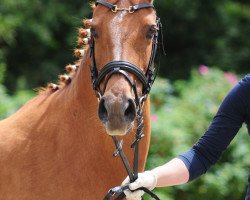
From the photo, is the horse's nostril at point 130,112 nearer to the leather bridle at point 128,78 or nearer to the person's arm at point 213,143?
the leather bridle at point 128,78

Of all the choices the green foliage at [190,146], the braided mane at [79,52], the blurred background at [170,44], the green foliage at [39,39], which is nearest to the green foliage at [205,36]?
the blurred background at [170,44]

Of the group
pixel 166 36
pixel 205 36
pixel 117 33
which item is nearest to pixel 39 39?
pixel 166 36

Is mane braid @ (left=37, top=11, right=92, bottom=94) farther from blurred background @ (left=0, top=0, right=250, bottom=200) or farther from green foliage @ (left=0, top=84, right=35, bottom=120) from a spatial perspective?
blurred background @ (left=0, top=0, right=250, bottom=200)

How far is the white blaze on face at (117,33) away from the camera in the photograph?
316 cm

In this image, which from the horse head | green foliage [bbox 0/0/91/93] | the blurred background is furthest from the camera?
green foliage [bbox 0/0/91/93]

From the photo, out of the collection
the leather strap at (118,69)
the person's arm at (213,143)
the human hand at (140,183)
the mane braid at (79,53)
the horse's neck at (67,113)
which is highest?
the mane braid at (79,53)

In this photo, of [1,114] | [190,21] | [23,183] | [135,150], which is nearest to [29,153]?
[23,183]

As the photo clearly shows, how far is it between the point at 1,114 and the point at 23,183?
2628 millimetres

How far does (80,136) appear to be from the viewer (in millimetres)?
3453

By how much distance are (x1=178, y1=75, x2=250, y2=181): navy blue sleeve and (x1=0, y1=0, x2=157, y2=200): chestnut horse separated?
0.36 metres

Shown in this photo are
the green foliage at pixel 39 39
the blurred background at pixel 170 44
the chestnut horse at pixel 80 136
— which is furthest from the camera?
the green foliage at pixel 39 39

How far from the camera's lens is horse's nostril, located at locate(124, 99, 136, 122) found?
118 inches

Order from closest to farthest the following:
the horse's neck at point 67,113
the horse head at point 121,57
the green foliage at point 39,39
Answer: the horse head at point 121,57
the horse's neck at point 67,113
the green foliage at point 39,39

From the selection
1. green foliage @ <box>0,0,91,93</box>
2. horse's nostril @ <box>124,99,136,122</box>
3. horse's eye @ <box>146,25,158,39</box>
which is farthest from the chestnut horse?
green foliage @ <box>0,0,91,93</box>
